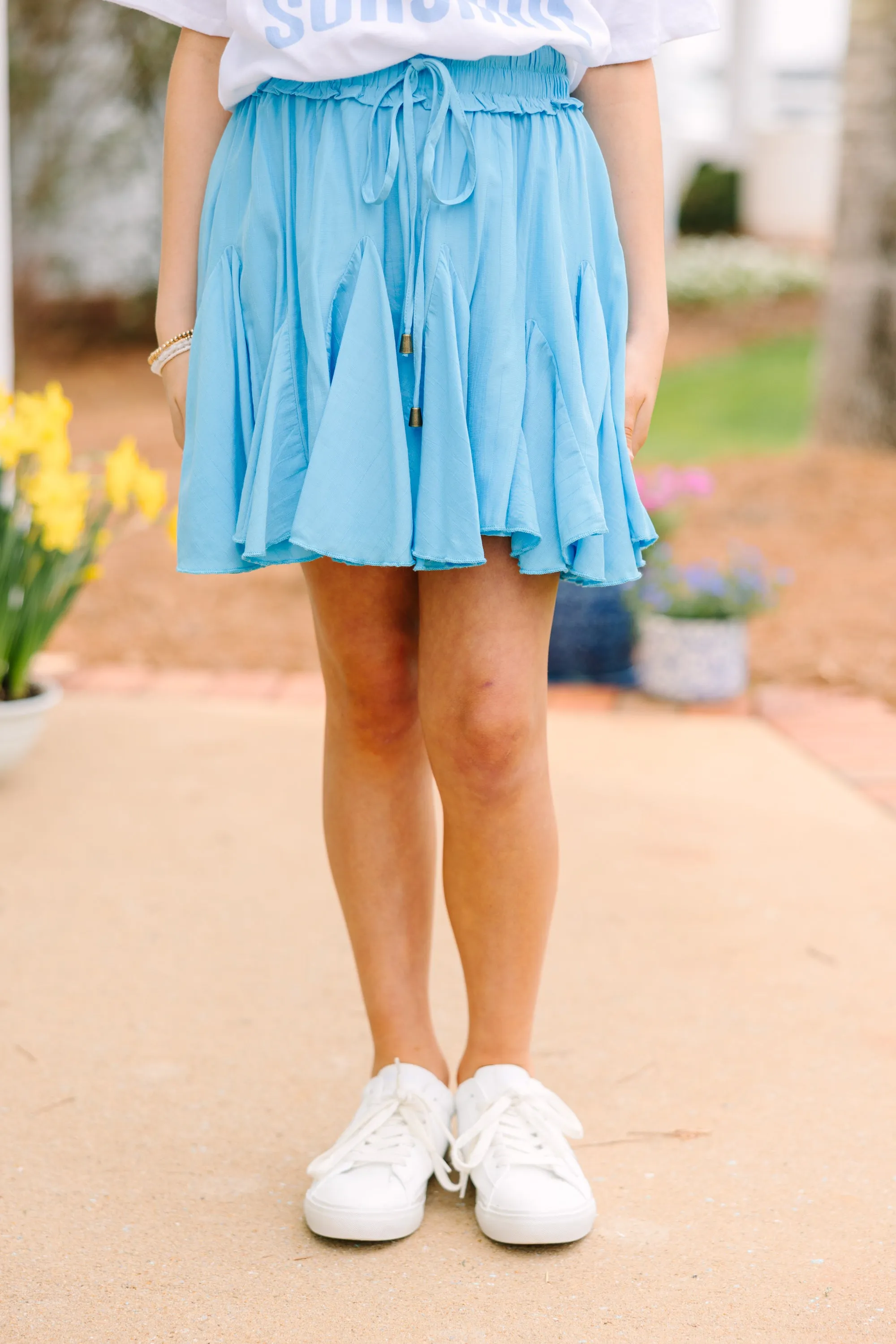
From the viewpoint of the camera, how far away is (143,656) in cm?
418

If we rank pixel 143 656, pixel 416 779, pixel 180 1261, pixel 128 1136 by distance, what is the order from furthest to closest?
pixel 143 656 → pixel 128 1136 → pixel 416 779 → pixel 180 1261

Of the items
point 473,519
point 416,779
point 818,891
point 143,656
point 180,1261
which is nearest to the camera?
point 473,519

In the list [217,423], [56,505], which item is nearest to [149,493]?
[56,505]

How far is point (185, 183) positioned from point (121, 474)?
1.45m

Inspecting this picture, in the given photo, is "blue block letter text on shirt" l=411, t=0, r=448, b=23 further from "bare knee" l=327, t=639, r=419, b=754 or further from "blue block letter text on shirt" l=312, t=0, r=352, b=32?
"bare knee" l=327, t=639, r=419, b=754

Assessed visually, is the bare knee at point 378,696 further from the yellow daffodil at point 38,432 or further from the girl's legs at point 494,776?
the yellow daffodil at point 38,432

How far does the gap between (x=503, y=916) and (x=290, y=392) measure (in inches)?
24.5

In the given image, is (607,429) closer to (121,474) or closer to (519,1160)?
(519,1160)

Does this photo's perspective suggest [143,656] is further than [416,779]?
Yes

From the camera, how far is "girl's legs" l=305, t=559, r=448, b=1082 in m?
1.56

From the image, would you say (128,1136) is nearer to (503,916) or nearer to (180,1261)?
(180,1261)

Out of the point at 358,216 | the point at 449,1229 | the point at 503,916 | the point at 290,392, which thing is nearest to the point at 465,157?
the point at 358,216

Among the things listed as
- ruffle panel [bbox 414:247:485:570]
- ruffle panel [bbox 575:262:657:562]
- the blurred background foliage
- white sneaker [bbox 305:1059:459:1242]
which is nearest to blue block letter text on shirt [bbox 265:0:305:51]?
ruffle panel [bbox 414:247:485:570]

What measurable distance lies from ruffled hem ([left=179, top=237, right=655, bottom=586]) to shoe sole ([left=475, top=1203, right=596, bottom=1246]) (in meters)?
0.69
